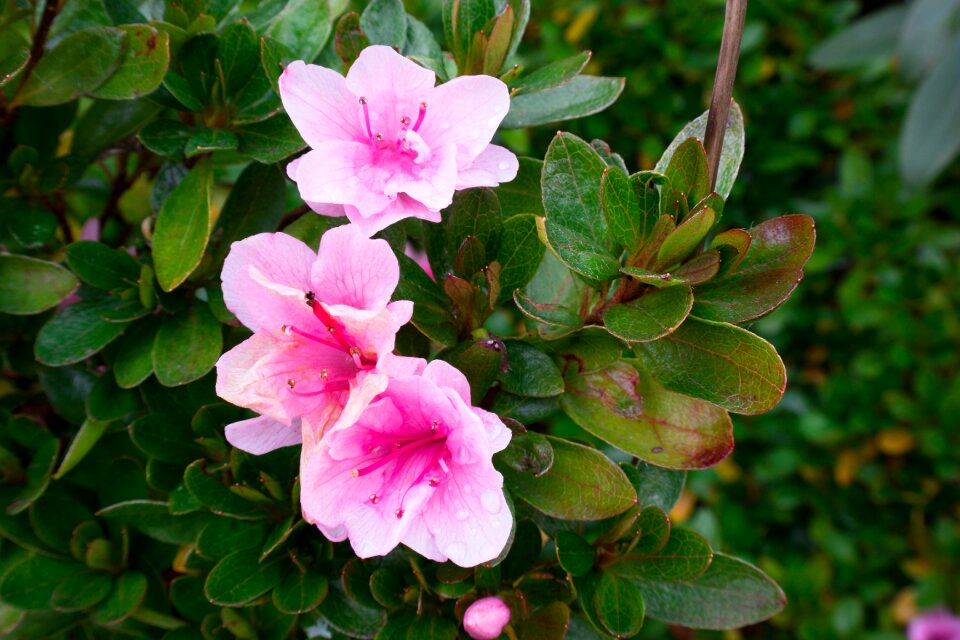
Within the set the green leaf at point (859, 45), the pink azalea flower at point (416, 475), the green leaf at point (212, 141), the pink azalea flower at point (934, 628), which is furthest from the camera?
the green leaf at point (859, 45)

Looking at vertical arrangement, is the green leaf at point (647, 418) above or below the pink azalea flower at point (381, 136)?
below

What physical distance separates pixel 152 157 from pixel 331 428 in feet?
2.22

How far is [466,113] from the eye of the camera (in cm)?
84

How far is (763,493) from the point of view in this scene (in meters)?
2.53

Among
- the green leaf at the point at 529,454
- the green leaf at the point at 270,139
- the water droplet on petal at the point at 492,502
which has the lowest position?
the green leaf at the point at 529,454

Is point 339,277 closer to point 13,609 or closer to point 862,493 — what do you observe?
point 13,609

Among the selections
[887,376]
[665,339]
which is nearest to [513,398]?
[665,339]

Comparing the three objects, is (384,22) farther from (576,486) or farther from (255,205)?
(576,486)

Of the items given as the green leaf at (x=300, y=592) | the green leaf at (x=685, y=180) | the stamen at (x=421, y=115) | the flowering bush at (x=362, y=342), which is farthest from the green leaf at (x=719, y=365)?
the green leaf at (x=300, y=592)

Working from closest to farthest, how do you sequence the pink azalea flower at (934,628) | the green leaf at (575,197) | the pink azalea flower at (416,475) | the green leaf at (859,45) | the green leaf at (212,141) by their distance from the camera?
the pink azalea flower at (416,475) < the green leaf at (575,197) < the green leaf at (212,141) < the pink azalea flower at (934,628) < the green leaf at (859,45)

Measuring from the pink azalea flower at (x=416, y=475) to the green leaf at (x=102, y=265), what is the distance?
0.40 m

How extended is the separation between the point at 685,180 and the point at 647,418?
0.27 m

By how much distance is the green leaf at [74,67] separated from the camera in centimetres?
97

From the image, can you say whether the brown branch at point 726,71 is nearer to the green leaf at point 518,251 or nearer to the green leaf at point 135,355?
the green leaf at point 518,251
